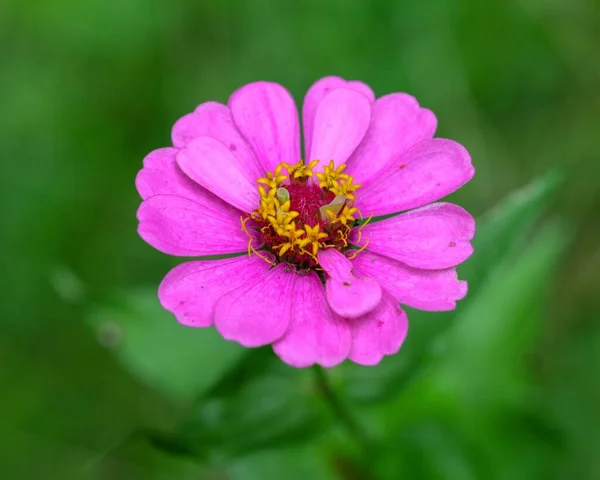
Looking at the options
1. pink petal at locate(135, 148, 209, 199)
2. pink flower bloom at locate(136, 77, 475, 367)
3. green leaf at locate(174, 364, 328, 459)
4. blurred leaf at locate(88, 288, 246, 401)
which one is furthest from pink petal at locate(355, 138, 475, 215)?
blurred leaf at locate(88, 288, 246, 401)

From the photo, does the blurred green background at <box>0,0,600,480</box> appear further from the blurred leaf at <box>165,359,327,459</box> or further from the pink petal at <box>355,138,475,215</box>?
the pink petal at <box>355,138,475,215</box>

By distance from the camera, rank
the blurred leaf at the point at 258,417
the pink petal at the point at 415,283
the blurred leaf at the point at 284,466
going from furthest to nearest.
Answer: the blurred leaf at the point at 284,466 < the blurred leaf at the point at 258,417 < the pink petal at the point at 415,283

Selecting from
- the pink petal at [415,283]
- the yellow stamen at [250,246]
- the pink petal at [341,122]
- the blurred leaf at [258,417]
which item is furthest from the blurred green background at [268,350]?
the pink petal at [341,122]

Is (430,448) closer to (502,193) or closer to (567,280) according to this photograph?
(567,280)

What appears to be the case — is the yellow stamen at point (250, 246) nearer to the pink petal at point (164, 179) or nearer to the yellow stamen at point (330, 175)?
the pink petal at point (164, 179)

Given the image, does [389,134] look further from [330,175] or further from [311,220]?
[311,220]

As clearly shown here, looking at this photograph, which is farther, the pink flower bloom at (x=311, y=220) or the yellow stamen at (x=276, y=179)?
the yellow stamen at (x=276, y=179)

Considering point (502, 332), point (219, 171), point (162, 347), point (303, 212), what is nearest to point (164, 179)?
point (219, 171)
